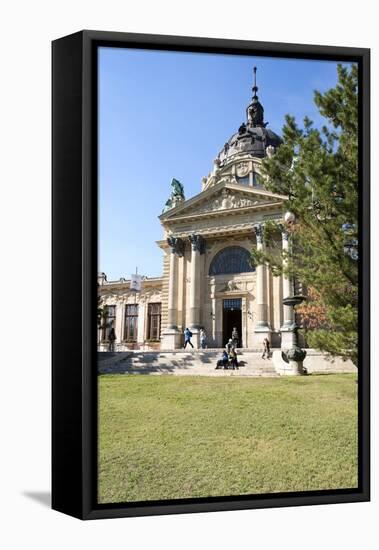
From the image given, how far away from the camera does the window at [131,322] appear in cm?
816

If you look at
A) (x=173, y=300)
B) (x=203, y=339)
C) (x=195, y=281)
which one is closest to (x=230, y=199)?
(x=195, y=281)

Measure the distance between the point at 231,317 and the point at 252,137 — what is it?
7.29 ft

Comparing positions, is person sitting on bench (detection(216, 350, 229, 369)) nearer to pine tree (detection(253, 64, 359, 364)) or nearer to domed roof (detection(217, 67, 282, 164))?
pine tree (detection(253, 64, 359, 364))

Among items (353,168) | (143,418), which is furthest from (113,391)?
(353,168)

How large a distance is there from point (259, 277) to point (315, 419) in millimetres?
1871

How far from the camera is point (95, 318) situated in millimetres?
7777

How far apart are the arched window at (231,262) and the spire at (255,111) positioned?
169 cm

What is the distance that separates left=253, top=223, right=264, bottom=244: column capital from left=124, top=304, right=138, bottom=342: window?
2080mm

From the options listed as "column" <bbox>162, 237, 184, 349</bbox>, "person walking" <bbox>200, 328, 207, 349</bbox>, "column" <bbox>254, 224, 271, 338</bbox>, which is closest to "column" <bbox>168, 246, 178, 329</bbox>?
"column" <bbox>162, 237, 184, 349</bbox>

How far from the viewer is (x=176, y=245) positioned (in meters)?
9.14

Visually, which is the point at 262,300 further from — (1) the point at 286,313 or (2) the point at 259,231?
(2) the point at 259,231

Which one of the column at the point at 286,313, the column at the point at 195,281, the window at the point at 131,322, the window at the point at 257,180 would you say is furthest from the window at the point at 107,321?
the window at the point at 257,180

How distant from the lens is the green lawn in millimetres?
8070

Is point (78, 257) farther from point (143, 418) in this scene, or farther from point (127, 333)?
point (143, 418)
